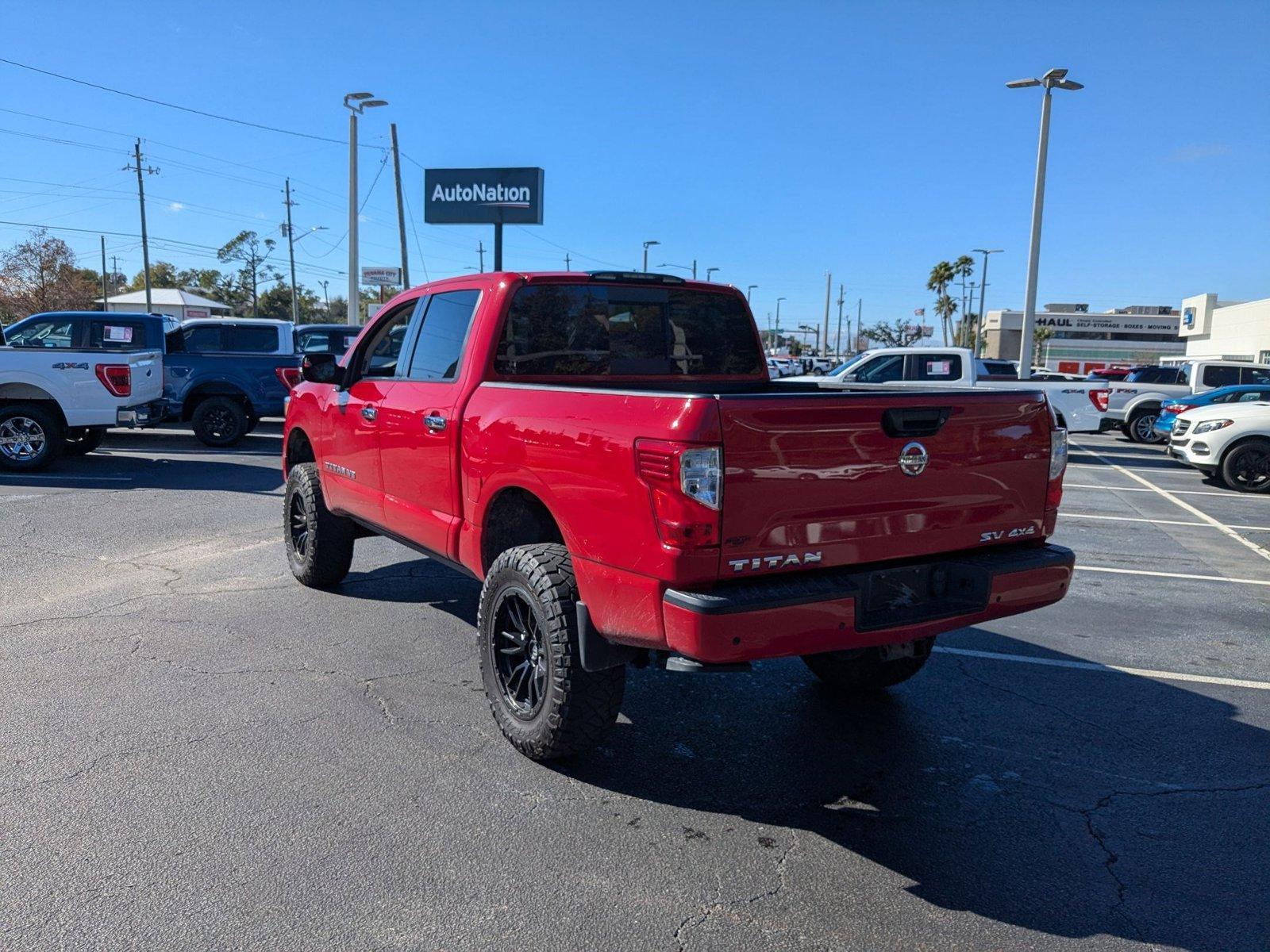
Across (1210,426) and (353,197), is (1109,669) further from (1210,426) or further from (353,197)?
(353,197)

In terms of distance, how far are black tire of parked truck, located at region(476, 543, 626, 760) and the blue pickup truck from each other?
12.2 metres

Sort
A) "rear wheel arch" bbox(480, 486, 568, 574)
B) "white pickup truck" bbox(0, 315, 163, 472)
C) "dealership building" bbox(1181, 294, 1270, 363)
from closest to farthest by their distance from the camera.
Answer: "rear wheel arch" bbox(480, 486, 568, 574) < "white pickup truck" bbox(0, 315, 163, 472) < "dealership building" bbox(1181, 294, 1270, 363)

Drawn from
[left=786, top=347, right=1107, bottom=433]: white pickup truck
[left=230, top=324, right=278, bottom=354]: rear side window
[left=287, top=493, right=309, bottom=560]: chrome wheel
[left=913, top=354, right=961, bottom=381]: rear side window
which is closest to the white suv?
[left=786, top=347, right=1107, bottom=433]: white pickup truck

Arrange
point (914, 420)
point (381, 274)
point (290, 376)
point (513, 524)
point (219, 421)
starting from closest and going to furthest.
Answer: point (914, 420), point (513, 524), point (290, 376), point (219, 421), point (381, 274)

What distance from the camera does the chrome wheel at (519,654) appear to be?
12.5ft

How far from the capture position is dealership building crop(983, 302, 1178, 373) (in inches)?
3531

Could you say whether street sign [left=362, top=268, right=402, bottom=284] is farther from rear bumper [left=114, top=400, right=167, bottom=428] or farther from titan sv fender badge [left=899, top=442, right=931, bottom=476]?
titan sv fender badge [left=899, top=442, right=931, bottom=476]

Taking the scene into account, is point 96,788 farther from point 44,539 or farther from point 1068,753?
point 44,539

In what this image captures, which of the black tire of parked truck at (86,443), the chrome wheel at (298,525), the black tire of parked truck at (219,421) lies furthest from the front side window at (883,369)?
the black tire of parked truck at (86,443)

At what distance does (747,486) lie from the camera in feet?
9.96

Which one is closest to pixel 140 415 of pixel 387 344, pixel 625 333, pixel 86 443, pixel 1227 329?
pixel 86 443

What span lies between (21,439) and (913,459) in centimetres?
1222

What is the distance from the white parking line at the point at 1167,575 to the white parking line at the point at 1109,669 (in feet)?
8.83

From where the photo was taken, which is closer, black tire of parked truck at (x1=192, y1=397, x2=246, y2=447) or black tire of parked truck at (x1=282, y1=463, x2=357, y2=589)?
black tire of parked truck at (x1=282, y1=463, x2=357, y2=589)
